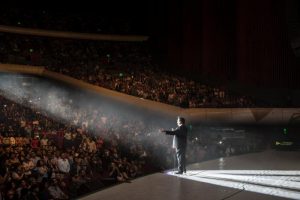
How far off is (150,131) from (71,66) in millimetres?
9429

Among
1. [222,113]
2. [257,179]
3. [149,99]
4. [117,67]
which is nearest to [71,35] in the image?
[117,67]

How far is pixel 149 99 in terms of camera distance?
1859 cm

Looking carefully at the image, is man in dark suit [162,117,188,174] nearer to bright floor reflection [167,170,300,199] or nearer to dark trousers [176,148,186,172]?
dark trousers [176,148,186,172]

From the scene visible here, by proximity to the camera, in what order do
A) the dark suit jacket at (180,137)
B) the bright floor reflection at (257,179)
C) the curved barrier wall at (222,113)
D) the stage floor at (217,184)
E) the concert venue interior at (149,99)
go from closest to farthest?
the stage floor at (217,184)
the bright floor reflection at (257,179)
the concert venue interior at (149,99)
the dark suit jacket at (180,137)
the curved barrier wall at (222,113)

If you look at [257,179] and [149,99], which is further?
[149,99]

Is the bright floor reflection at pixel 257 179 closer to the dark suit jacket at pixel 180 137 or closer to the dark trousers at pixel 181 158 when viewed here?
the dark trousers at pixel 181 158

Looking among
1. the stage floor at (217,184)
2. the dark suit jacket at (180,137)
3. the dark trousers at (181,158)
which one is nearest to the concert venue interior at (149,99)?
the stage floor at (217,184)

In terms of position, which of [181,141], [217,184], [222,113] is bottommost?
[217,184]

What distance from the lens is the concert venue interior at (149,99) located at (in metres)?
7.57

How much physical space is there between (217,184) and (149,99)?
11777 millimetres

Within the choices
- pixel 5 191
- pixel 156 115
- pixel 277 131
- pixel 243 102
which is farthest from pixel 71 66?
pixel 5 191

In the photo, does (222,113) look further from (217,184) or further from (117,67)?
(217,184)

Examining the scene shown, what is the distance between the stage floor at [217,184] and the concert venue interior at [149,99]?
0.09 feet

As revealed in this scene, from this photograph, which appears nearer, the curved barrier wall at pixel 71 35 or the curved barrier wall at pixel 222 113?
the curved barrier wall at pixel 222 113
